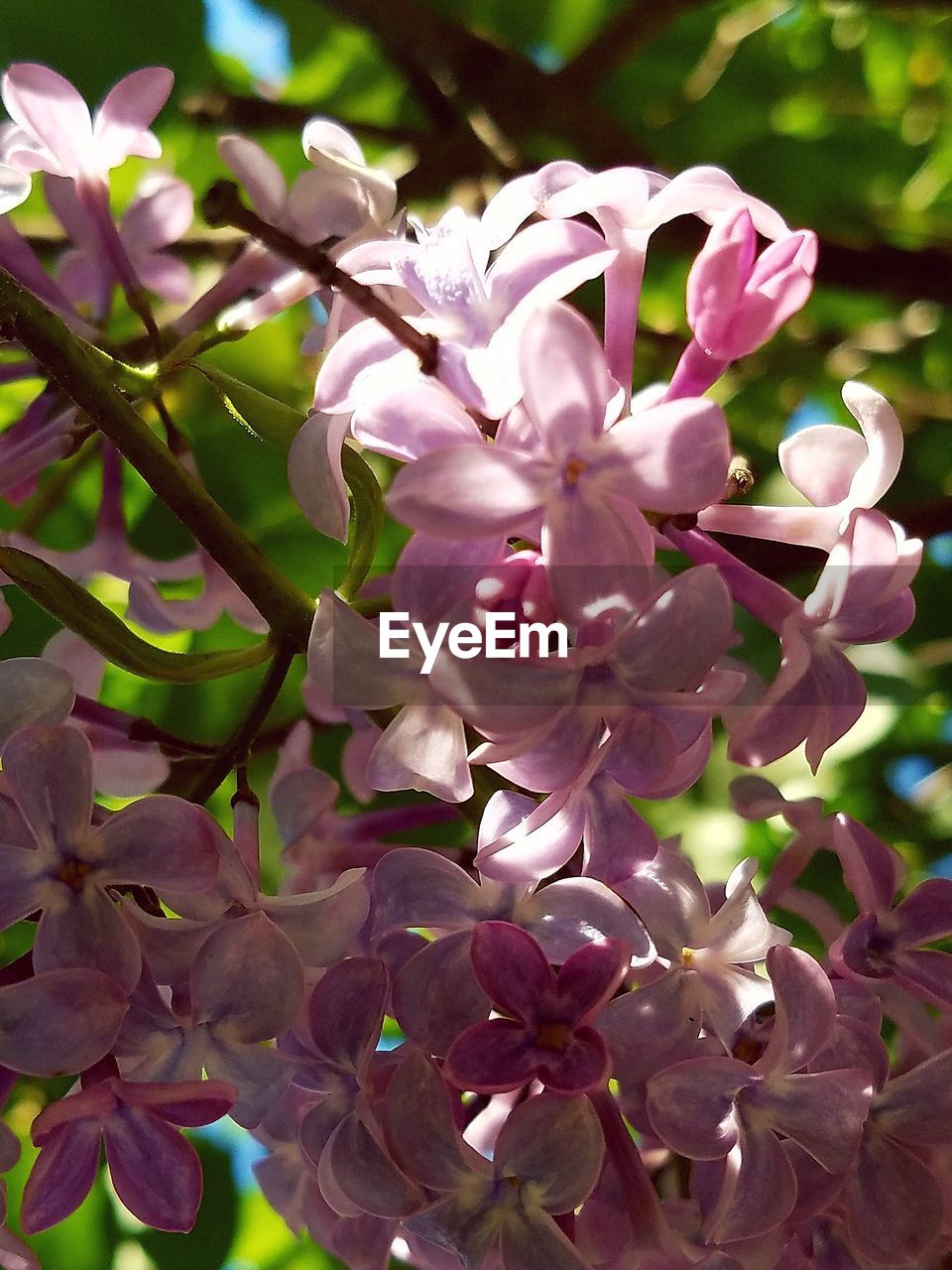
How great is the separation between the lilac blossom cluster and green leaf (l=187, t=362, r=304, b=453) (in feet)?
0.07

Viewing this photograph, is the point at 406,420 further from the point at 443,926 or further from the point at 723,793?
the point at 723,793

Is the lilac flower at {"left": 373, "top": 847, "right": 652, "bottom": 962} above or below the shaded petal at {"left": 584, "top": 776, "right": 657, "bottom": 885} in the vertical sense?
below

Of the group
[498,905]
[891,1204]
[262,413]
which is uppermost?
[262,413]

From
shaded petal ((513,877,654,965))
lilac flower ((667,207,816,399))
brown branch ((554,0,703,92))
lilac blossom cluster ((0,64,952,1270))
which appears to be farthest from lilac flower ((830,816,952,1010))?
brown branch ((554,0,703,92))

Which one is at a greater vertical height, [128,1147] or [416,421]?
[416,421]

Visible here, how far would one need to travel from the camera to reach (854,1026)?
1.63ft

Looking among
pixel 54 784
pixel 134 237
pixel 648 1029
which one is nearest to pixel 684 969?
pixel 648 1029

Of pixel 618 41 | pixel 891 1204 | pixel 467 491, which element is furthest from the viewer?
pixel 618 41

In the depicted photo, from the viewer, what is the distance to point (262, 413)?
52 cm

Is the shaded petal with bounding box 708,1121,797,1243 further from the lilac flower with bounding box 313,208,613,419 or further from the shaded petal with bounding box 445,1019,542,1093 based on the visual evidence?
the lilac flower with bounding box 313,208,613,419

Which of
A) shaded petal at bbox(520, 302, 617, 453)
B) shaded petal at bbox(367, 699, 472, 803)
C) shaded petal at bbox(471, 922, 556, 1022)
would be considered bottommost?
shaded petal at bbox(471, 922, 556, 1022)

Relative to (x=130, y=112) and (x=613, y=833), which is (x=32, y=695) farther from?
(x=130, y=112)

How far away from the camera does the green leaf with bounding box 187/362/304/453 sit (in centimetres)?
52

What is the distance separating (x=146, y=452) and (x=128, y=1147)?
0.81 feet
